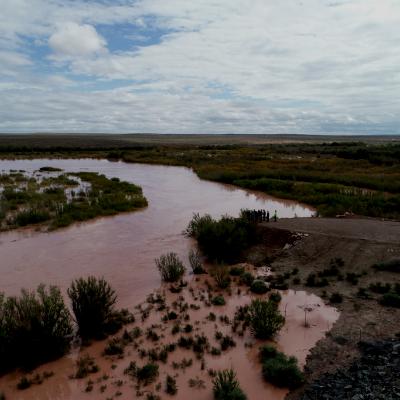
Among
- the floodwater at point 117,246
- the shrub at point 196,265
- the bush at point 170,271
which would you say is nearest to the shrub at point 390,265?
the shrub at point 196,265

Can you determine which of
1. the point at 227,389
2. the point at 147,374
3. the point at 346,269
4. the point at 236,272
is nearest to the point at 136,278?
the point at 236,272

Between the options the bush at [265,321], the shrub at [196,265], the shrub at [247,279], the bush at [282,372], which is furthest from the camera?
the shrub at [196,265]

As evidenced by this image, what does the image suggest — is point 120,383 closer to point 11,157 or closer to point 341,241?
point 341,241

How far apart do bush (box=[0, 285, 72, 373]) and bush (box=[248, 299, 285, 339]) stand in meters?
3.58

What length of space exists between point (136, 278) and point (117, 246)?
338cm

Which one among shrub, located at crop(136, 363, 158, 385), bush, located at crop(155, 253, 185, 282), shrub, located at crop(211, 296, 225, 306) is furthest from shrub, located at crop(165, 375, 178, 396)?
bush, located at crop(155, 253, 185, 282)

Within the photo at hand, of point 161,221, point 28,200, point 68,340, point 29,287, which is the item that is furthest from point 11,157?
point 68,340

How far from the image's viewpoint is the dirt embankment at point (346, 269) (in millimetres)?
7023

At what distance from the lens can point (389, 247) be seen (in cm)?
1137

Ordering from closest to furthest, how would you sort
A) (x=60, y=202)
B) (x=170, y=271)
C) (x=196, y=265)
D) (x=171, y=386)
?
(x=171, y=386), (x=170, y=271), (x=196, y=265), (x=60, y=202)

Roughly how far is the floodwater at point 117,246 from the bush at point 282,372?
3.91m

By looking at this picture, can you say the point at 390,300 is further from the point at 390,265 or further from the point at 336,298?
the point at 390,265

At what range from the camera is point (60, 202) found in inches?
853

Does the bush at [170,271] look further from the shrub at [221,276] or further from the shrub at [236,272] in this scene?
the shrub at [236,272]
